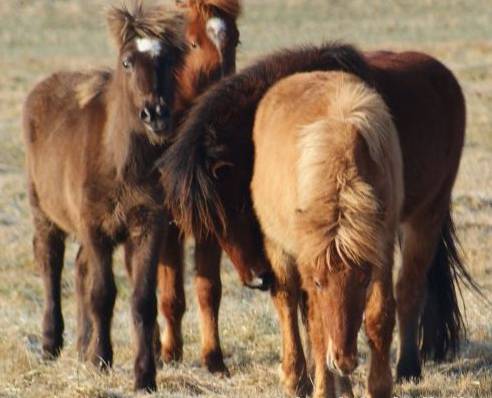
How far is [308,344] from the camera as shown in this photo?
723cm

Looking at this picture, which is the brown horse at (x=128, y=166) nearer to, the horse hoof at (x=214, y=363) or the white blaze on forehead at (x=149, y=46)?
the white blaze on forehead at (x=149, y=46)

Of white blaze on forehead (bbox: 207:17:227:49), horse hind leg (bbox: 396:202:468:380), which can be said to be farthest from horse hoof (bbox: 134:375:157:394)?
white blaze on forehead (bbox: 207:17:227:49)

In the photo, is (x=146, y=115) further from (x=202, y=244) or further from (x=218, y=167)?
(x=202, y=244)

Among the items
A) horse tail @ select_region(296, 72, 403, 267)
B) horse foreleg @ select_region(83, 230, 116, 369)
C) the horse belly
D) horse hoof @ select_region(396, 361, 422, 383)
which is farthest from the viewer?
horse hoof @ select_region(396, 361, 422, 383)

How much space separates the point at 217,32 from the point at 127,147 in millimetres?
1617

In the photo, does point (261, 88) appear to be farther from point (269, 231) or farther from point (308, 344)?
point (308, 344)

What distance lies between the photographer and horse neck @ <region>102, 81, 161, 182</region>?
23.8ft

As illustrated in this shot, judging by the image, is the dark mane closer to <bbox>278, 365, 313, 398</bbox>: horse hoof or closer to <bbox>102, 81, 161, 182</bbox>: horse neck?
<bbox>102, 81, 161, 182</bbox>: horse neck

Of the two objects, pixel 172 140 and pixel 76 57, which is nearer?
pixel 172 140

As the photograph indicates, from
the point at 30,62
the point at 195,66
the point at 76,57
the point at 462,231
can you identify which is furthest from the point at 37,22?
the point at 195,66

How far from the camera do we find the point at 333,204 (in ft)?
18.5

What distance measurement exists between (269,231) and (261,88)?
0.94 m

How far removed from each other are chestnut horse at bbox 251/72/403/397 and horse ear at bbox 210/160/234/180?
0.16 metres

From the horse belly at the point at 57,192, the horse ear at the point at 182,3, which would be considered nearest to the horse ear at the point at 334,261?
the horse belly at the point at 57,192
